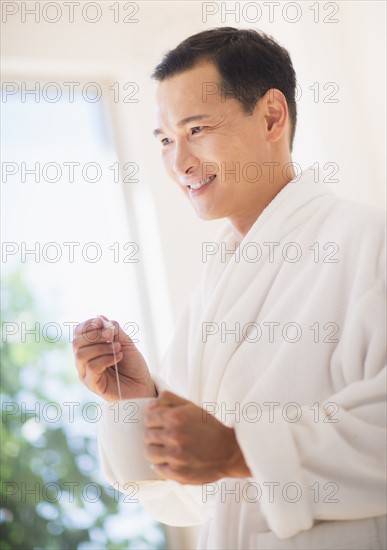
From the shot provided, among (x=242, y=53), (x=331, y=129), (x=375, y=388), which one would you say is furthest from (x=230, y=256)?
(x=331, y=129)

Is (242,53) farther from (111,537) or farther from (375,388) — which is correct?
(111,537)

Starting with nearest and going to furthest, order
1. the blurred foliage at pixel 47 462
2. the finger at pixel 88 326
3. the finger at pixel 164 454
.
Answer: the finger at pixel 164 454 → the finger at pixel 88 326 → the blurred foliage at pixel 47 462

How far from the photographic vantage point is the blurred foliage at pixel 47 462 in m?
2.17

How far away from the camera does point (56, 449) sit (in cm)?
224

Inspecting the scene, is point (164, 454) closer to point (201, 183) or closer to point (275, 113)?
point (201, 183)

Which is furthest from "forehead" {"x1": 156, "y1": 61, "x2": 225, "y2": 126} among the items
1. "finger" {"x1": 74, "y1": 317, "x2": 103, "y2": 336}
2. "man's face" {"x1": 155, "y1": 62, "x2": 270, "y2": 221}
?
"finger" {"x1": 74, "y1": 317, "x2": 103, "y2": 336}

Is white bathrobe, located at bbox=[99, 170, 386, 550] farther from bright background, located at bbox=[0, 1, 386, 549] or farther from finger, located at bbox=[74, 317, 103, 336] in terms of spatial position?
bright background, located at bbox=[0, 1, 386, 549]

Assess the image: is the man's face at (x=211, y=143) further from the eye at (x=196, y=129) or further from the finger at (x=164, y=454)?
the finger at (x=164, y=454)

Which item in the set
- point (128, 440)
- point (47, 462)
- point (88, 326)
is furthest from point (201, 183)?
point (47, 462)

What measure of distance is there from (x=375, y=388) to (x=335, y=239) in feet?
1.02

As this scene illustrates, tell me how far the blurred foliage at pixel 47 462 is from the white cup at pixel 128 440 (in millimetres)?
1265

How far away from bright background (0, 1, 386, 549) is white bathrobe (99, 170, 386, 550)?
0.96 m

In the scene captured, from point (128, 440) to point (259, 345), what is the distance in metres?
0.28

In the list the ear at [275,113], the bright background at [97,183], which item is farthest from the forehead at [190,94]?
the bright background at [97,183]
